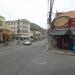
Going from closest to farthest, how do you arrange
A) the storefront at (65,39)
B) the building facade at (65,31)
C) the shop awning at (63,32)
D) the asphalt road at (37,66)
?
the asphalt road at (37,66) < the shop awning at (63,32) < the storefront at (65,39) < the building facade at (65,31)

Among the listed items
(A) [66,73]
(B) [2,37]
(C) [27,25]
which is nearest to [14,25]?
(C) [27,25]

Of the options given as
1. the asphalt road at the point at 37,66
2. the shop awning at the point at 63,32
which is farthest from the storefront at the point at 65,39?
the asphalt road at the point at 37,66

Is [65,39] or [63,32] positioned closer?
[63,32]

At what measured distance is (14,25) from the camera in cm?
15888

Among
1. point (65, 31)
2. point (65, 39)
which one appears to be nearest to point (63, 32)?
point (65, 31)

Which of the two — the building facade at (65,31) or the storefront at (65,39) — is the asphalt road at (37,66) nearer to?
the storefront at (65,39)

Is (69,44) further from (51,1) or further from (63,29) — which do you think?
(51,1)

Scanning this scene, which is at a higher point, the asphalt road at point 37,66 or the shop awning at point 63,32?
the shop awning at point 63,32

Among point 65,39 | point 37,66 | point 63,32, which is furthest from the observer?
point 65,39

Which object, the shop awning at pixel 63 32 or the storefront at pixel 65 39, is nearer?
the shop awning at pixel 63 32

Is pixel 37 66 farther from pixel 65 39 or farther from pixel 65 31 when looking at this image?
pixel 65 39

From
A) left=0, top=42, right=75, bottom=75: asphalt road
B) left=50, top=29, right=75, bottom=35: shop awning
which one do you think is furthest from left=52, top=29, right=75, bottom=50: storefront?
left=0, top=42, right=75, bottom=75: asphalt road

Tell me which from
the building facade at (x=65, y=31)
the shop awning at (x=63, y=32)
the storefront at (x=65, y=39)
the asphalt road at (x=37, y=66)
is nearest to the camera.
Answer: the asphalt road at (x=37, y=66)

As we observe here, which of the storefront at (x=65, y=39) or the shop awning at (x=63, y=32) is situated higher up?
the shop awning at (x=63, y=32)
